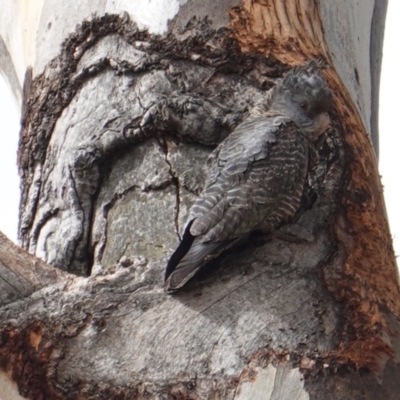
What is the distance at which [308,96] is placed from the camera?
3021 millimetres

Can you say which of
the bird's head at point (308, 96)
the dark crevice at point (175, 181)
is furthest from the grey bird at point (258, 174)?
the dark crevice at point (175, 181)

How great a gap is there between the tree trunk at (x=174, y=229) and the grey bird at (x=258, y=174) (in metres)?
0.06

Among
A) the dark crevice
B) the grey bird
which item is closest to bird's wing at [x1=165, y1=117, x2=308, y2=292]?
the grey bird

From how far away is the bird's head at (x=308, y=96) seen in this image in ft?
9.87

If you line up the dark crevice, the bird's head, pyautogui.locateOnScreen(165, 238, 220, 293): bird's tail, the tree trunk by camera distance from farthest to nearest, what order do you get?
the bird's head < the dark crevice < pyautogui.locateOnScreen(165, 238, 220, 293): bird's tail < the tree trunk

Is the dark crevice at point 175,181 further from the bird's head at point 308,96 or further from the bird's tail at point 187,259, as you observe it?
the bird's head at point 308,96

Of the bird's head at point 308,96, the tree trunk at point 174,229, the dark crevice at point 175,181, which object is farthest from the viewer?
the bird's head at point 308,96

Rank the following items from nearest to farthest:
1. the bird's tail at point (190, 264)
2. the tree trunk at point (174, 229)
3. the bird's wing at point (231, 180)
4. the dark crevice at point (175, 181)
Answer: the tree trunk at point (174, 229)
the bird's tail at point (190, 264)
the bird's wing at point (231, 180)
the dark crevice at point (175, 181)

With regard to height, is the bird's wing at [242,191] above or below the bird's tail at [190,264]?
above

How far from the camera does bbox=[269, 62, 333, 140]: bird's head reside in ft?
9.87

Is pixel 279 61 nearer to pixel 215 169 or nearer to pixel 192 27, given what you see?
pixel 192 27

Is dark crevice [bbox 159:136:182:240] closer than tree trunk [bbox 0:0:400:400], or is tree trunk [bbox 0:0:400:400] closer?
tree trunk [bbox 0:0:400:400]

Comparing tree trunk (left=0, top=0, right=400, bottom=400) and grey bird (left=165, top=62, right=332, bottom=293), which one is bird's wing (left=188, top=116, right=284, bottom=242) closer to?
grey bird (left=165, top=62, right=332, bottom=293)

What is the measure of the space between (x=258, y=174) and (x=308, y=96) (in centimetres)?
39
